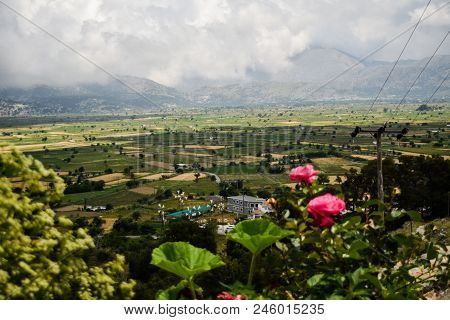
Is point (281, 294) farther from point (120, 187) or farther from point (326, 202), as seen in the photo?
point (120, 187)

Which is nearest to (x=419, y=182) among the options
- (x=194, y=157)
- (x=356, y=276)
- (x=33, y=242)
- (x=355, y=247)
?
(x=355, y=247)

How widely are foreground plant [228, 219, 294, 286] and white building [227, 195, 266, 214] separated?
47.2m

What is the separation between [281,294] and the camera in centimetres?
227

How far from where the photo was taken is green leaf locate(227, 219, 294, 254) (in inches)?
84.7

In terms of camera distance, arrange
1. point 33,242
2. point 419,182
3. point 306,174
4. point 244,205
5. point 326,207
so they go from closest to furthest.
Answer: point 33,242 < point 326,207 < point 306,174 < point 419,182 < point 244,205

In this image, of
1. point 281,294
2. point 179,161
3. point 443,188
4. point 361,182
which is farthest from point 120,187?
point 281,294

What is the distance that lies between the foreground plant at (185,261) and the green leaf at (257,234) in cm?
16

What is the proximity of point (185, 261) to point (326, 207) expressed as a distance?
0.75 m

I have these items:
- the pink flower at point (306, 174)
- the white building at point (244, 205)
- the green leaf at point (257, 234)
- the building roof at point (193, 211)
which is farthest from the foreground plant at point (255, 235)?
the white building at point (244, 205)

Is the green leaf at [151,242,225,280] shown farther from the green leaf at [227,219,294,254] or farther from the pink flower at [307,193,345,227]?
the pink flower at [307,193,345,227]

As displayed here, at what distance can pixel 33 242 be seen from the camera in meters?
1.83

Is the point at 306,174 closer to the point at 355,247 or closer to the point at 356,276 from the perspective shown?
the point at 355,247

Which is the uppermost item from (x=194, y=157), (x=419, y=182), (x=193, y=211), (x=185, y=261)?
(x=185, y=261)

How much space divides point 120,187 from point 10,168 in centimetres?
7119
